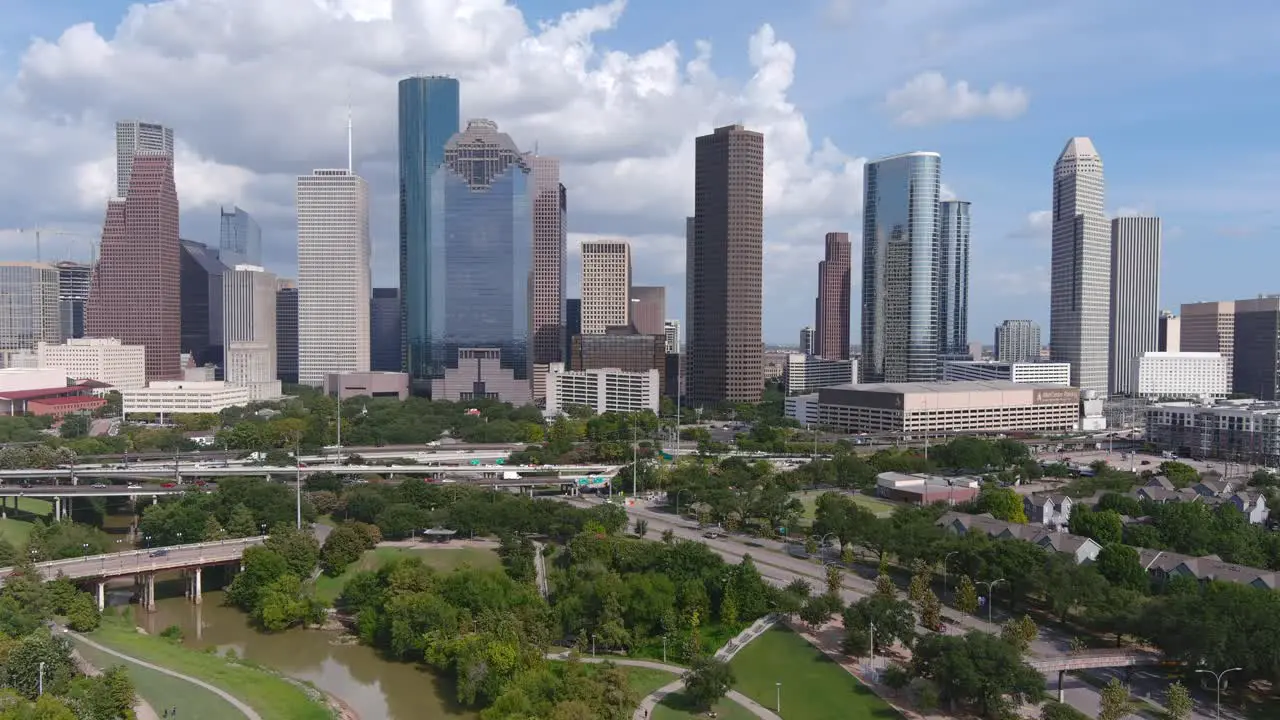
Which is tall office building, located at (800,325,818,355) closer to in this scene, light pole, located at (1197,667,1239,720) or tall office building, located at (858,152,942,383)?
tall office building, located at (858,152,942,383)

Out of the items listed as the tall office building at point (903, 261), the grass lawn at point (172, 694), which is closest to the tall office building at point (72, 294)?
the tall office building at point (903, 261)

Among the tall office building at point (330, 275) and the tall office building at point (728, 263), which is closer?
the tall office building at point (728, 263)

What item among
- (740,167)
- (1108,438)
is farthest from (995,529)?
(740,167)

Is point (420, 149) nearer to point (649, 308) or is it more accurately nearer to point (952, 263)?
point (649, 308)

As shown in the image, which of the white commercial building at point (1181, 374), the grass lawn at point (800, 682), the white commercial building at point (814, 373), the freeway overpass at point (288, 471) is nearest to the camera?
the grass lawn at point (800, 682)

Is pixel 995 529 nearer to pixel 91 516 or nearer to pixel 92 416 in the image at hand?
pixel 91 516

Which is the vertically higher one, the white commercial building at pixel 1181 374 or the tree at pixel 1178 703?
the white commercial building at pixel 1181 374

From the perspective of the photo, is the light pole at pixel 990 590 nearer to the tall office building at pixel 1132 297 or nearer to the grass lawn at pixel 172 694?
the grass lawn at pixel 172 694
